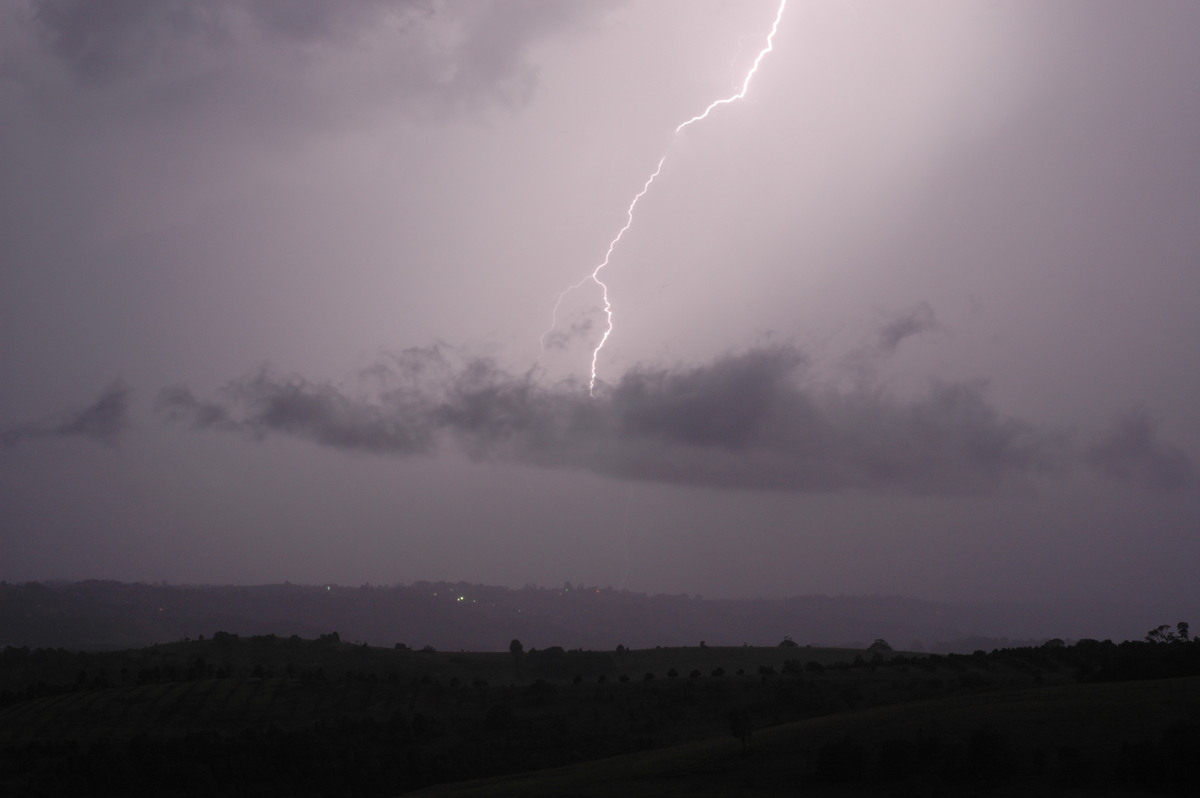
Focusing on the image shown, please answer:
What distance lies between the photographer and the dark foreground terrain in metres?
21.9

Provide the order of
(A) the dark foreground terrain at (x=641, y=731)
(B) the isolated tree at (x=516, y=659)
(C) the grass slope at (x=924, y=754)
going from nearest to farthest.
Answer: (C) the grass slope at (x=924, y=754), (A) the dark foreground terrain at (x=641, y=731), (B) the isolated tree at (x=516, y=659)

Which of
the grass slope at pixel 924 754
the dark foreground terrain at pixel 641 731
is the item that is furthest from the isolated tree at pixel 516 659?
the grass slope at pixel 924 754

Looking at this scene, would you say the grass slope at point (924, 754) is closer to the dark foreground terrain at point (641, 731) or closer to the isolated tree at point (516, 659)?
the dark foreground terrain at point (641, 731)

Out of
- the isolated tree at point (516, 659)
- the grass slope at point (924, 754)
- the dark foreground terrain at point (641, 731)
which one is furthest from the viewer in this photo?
the isolated tree at point (516, 659)

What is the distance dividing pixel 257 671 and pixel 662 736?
3410cm

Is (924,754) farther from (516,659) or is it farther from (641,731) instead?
(516,659)

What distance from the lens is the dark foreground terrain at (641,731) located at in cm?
2191

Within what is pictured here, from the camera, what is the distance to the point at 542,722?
4472 centimetres

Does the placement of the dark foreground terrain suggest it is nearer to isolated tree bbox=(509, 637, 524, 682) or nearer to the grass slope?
the grass slope

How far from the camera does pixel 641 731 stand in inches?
1629

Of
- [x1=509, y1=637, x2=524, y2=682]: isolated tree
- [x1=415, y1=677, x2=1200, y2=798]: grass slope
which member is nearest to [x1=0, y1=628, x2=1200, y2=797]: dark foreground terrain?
[x1=415, y1=677, x2=1200, y2=798]: grass slope

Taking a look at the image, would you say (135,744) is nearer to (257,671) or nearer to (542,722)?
(542,722)

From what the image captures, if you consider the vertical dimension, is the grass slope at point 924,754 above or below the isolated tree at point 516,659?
below

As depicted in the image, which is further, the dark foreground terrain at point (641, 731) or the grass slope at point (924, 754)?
the dark foreground terrain at point (641, 731)
